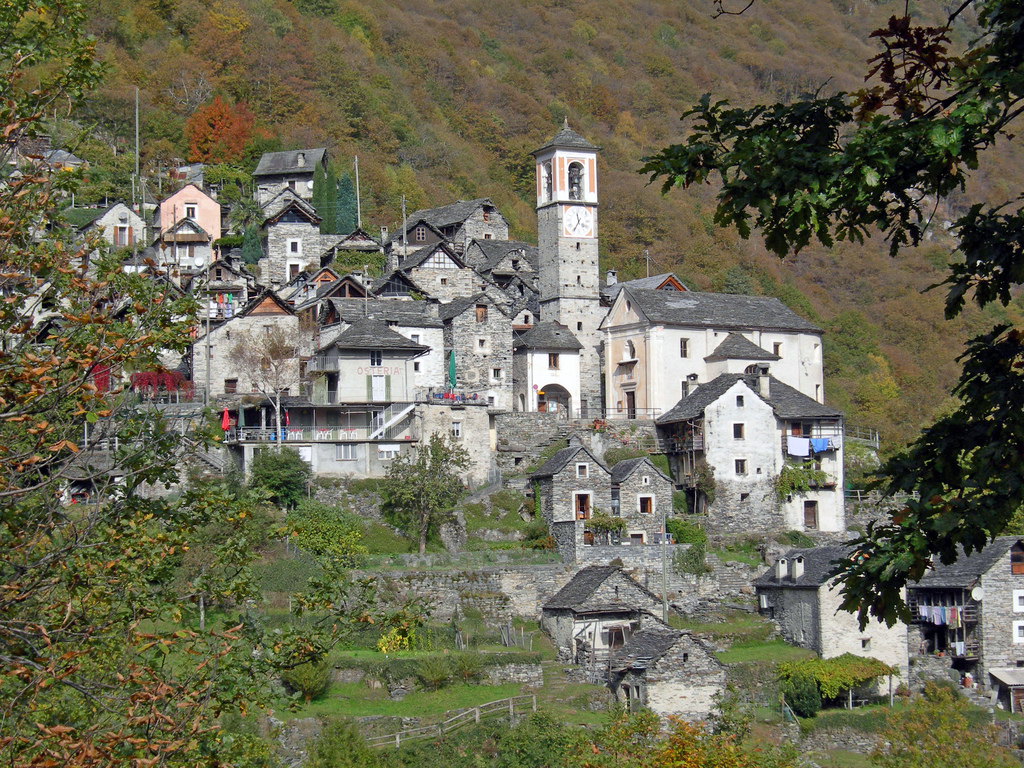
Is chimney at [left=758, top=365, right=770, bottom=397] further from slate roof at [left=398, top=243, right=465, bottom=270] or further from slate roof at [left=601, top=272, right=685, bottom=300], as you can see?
slate roof at [left=398, top=243, right=465, bottom=270]

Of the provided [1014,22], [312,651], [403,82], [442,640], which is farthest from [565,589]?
[403,82]

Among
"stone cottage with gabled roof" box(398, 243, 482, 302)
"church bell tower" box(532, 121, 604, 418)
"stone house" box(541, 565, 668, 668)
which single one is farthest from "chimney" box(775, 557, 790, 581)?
"stone cottage with gabled roof" box(398, 243, 482, 302)

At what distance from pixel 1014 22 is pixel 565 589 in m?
33.1

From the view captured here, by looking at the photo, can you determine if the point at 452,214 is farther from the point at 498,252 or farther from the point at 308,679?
the point at 308,679

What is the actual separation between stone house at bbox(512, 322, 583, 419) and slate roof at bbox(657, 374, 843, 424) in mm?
6529

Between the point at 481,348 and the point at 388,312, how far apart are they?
4604 mm

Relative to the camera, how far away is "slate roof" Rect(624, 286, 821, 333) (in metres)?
54.9

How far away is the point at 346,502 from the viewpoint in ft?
146

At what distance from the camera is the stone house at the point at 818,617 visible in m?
38.6

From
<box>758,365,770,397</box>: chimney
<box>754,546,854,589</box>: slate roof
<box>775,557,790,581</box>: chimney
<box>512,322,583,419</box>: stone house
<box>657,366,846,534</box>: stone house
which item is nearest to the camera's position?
<box>754,546,854,589</box>: slate roof

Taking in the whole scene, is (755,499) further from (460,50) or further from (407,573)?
(460,50)

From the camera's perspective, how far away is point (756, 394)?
4891 centimetres

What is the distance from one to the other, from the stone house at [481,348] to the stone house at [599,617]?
1742cm

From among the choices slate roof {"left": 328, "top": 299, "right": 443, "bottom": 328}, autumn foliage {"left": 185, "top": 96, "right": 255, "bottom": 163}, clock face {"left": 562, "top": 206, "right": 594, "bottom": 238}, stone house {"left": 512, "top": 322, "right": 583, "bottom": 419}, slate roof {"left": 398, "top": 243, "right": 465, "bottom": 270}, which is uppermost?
autumn foliage {"left": 185, "top": 96, "right": 255, "bottom": 163}
